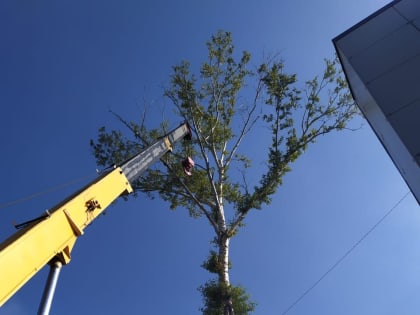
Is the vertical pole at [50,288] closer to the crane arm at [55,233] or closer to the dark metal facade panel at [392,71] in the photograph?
the crane arm at [55,233]

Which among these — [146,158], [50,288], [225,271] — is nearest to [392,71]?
[146,158]

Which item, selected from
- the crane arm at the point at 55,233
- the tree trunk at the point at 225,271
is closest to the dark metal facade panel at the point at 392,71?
the crane arm at the point at 55,233

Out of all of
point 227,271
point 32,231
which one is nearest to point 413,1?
point 32,231

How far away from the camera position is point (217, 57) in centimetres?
1583

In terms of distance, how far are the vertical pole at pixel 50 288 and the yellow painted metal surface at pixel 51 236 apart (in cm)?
13

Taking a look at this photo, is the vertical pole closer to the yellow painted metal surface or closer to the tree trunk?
the yellow painted metal surface

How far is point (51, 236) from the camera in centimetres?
479

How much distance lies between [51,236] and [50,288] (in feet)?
2.06

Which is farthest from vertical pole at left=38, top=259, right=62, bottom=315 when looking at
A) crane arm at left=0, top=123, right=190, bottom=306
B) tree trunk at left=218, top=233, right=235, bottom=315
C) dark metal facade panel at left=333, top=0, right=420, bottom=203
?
tree trunk at left=218, top=233, right=235, bottom=315

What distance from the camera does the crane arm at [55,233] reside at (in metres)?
4.00

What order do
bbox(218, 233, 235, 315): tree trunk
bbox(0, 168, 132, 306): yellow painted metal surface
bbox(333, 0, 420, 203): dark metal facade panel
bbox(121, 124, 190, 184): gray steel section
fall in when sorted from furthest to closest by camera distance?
bbox(218, 233, 235, 315): tree trunk
bbox(121, 124, 190, 184): gray steel section
bbox(333, 0, 420, 203): dark metal facade panel
bbox(0, 168, 132, 306): yellow painted metal surface

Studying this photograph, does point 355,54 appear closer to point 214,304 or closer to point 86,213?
point 86,213

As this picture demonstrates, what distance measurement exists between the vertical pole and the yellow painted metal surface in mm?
127

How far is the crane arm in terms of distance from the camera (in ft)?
13.1
